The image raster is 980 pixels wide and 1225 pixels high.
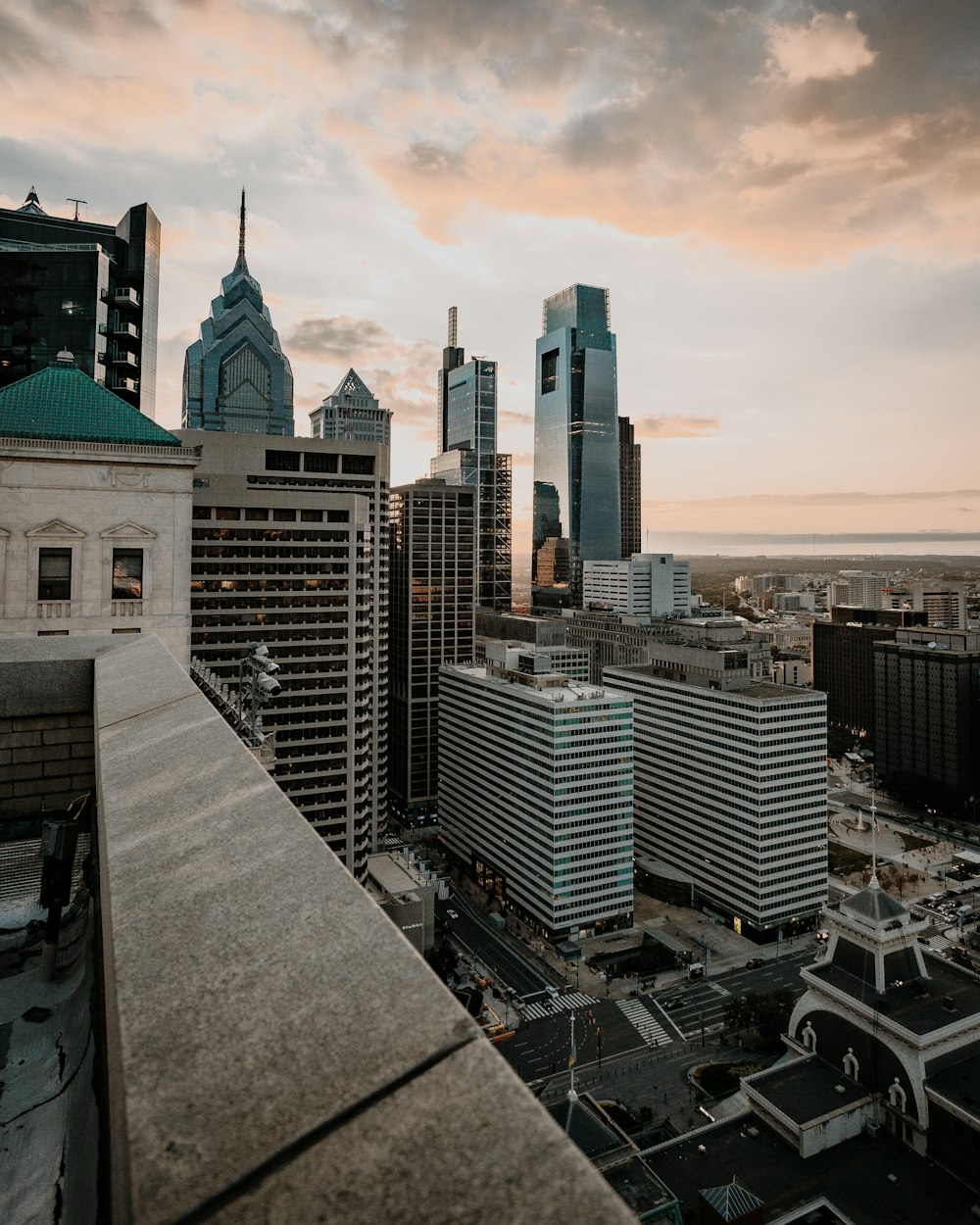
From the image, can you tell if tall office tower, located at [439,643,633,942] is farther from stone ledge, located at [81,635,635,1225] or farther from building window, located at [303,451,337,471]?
stone ledge, located at [81,635,635,1225]

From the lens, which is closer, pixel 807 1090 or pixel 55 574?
pixel 55 574

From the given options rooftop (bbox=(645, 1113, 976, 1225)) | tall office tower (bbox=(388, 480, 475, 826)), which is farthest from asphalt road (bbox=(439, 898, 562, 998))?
tall office tower (bbox=(388, 480, 475, 826))

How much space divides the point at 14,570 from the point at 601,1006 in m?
56.3

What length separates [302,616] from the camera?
68812mm

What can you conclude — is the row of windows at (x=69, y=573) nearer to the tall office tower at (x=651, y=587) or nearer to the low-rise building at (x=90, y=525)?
the low-rise building at (x=90, y=525)

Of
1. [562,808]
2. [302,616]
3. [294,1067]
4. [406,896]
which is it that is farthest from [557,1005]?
[294,1067]

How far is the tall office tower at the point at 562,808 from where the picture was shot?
71312mm

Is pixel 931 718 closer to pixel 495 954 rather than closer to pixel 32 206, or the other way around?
pixel 495 954

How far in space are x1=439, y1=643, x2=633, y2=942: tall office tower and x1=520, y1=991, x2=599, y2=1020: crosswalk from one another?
27.1 ft

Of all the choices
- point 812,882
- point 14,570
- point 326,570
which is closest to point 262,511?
point 326,570

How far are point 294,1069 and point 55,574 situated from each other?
24219 millimetres

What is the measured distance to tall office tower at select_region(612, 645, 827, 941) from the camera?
242 feet

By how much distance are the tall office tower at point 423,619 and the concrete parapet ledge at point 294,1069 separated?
11136 centimetres

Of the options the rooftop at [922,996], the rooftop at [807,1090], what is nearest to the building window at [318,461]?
the rooftop at [922,996]
